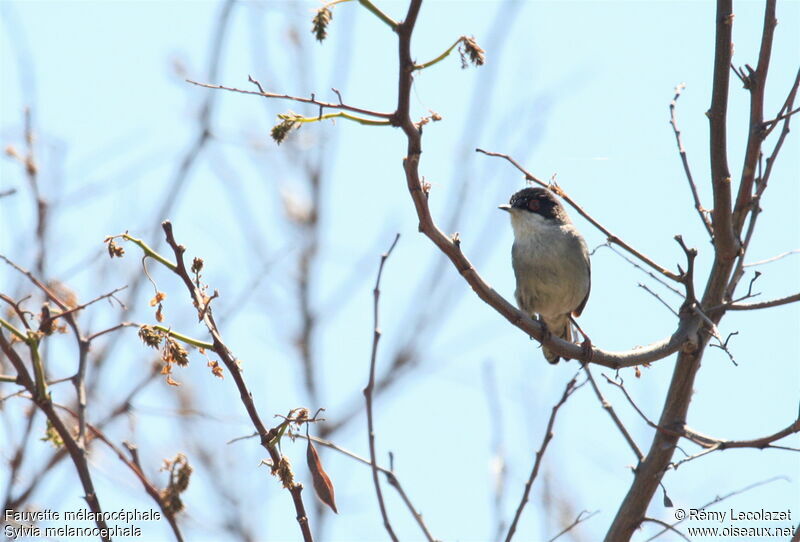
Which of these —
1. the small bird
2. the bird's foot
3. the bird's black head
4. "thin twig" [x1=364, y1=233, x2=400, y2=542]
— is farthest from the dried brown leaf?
the bird's black head

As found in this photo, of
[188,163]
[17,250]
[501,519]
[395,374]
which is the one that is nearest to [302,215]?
[395,374]

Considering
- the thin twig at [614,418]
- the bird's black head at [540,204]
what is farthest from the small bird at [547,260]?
the thin twig at [614,418]

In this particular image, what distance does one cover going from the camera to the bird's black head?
6539mm

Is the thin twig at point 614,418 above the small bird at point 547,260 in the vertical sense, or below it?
below

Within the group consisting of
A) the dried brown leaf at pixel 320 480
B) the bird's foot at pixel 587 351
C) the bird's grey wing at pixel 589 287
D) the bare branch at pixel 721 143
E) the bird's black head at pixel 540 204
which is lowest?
the dried brown leaf at pixel 320 480

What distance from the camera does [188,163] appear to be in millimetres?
4270

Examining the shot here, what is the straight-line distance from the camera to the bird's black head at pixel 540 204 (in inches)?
257

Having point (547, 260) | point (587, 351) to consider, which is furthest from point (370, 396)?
point (547, 260)

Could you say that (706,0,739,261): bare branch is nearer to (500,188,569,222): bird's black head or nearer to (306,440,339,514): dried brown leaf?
(306,440,339,514): dried brown leaf

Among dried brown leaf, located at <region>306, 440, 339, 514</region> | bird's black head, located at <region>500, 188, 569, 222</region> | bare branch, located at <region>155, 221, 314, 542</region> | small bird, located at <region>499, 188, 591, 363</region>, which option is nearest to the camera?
bare branch, located at <region>155, 221, 314, 542</region>

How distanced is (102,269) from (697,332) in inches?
143

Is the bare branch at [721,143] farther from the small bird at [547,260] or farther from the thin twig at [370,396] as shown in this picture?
the small bird at [547,260]

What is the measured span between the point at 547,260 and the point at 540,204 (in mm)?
500

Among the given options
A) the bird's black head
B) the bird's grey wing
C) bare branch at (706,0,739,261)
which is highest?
the bird's black head
